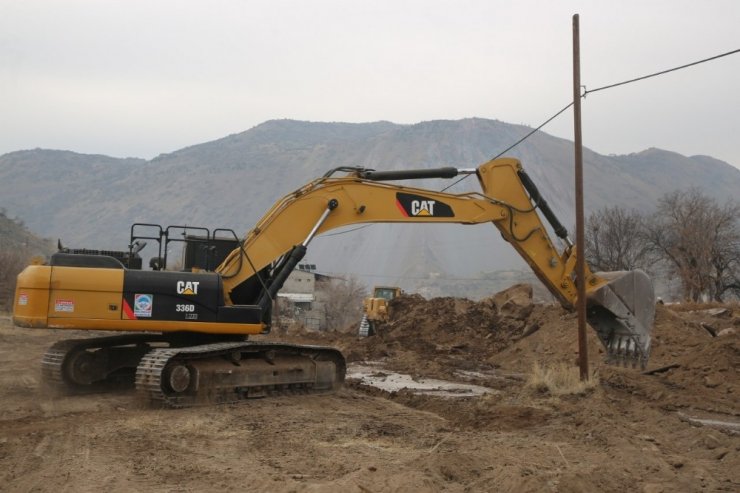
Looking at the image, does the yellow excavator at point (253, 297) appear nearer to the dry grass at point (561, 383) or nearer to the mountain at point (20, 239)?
the dry grass at point (561, 383)

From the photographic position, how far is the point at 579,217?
13.9m

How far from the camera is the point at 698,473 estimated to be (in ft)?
24.3

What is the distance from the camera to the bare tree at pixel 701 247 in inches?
1781

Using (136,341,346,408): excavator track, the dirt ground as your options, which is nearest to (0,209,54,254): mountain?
the dirt ground

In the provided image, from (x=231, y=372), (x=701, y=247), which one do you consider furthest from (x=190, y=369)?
(x=701, y=247)

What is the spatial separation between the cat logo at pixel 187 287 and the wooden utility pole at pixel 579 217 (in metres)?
6.44

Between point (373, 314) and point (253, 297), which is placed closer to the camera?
point (253, 297)

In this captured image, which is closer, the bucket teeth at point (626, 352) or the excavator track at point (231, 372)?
the excavator track at point (231, 372)

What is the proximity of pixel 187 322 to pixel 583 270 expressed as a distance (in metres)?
6.71

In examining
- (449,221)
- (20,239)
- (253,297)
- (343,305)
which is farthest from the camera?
(20,239)

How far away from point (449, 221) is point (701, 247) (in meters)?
37.9

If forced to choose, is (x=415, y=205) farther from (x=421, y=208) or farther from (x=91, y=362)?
(x=91, y=362)

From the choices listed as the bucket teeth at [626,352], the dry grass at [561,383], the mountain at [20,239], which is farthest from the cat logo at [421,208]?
the mountain at [20,239]

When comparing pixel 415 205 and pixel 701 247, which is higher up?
pixel 701 247
